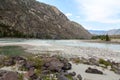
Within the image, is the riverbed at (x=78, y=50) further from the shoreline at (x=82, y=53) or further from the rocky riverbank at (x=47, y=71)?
the rocky riverbank at (x=47, y=71)

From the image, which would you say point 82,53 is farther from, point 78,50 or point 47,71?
point 47,71

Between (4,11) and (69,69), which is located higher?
(4,11)

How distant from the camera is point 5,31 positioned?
159625 mm

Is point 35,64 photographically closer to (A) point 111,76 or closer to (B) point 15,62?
(B) point 15,62

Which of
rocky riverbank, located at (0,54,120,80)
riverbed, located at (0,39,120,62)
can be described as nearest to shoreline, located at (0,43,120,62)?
riverbed, located at (0,39,120,62)

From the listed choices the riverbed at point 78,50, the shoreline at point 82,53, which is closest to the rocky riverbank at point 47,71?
the shoreline at point 82,53

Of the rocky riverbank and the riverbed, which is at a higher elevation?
the rocky riverbank

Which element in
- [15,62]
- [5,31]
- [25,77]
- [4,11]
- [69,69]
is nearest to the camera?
[25,77]

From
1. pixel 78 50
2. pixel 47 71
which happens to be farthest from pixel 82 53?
pixel 47 71

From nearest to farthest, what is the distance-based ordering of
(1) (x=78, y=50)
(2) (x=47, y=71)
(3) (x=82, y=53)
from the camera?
(2) (x=47, y=71) < (3) (x=82, y=53) < (1) (x=78, y=50)

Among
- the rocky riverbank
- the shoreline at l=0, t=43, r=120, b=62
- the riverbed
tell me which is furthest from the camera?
the riverbed

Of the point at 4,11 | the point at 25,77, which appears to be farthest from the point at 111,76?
the point at 4,11

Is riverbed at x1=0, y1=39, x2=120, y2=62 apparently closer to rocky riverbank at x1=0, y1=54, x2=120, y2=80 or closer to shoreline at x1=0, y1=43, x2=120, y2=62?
shoreline at x1=0, y1=43, x2=120, y2=62

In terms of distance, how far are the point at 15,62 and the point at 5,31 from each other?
471ft
